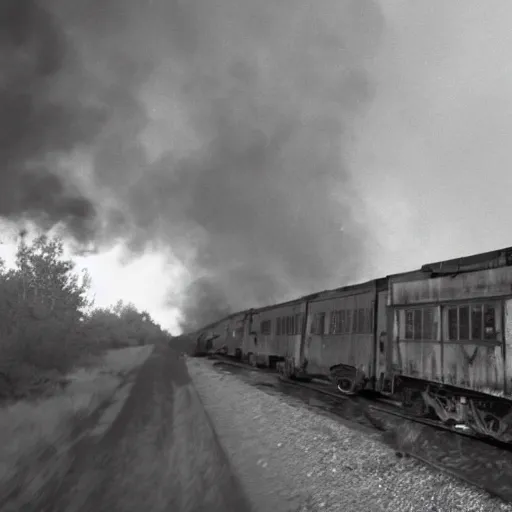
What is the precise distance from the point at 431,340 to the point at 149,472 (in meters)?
7.14

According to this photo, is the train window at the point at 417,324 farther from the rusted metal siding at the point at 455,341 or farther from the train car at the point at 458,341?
the rusted metal siding at the point at 455,341

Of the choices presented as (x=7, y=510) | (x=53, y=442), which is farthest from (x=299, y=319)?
(x=7, y=510)

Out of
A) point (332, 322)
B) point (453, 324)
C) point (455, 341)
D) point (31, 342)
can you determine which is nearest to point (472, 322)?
point (453, 324)

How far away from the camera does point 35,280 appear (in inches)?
1436

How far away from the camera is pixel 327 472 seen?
6488mm

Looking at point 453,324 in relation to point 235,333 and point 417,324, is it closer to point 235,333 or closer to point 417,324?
point 417,324

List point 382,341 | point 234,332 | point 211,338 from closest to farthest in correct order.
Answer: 1. point 382,341
2. point 234,332
3. point 211,338

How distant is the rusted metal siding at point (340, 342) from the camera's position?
1234cm

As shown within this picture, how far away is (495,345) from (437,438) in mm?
2325

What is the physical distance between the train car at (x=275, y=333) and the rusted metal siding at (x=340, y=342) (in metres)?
1.16

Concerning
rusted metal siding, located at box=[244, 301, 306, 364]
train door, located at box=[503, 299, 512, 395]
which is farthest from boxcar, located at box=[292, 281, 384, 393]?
train door, located at box=[503, 299, 512, 395]

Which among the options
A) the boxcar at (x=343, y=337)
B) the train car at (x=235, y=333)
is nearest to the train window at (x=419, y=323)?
the boxcar at (x=343, y=337)

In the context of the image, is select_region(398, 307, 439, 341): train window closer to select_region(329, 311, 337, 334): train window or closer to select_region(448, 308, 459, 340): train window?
select_region(448, 308, 459, 340): train window

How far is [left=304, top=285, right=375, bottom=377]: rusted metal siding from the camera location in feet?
40.5
